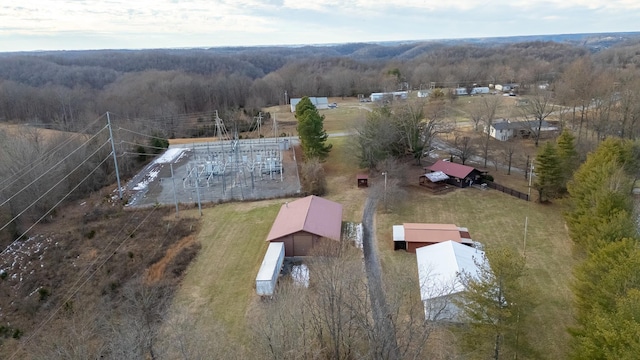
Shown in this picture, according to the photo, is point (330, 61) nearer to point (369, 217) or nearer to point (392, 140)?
point (392, 140)

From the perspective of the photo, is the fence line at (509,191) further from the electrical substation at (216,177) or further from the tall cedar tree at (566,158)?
the electrical substation at (216,177)

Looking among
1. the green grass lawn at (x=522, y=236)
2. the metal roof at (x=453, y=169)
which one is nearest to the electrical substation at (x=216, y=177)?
the green grass lawn at (x=522, y=236)

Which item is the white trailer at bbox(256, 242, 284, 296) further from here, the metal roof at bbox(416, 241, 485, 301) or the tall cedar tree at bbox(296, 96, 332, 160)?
the tall cedar tree at bbox(296, 96, 332, 160)

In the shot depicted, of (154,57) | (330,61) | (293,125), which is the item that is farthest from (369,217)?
(154,57)

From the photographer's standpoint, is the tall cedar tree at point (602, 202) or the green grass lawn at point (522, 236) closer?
the tall cedar tree at point (602, 202)

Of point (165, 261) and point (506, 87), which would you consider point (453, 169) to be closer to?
point (165, 261)

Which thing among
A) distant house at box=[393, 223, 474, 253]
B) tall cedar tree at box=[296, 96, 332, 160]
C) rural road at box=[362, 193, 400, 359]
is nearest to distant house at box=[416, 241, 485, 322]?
distant house at box=[393, 223, 474, 253]
